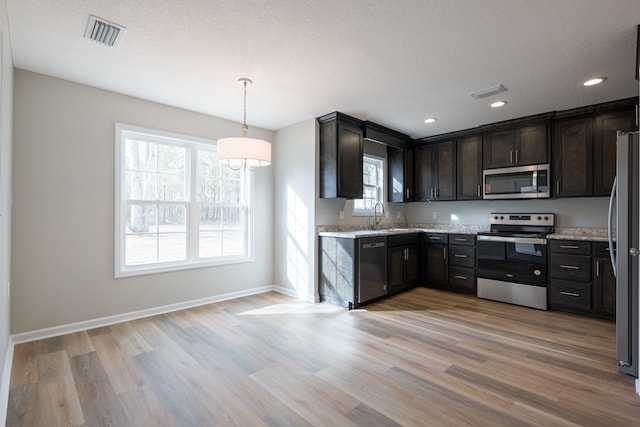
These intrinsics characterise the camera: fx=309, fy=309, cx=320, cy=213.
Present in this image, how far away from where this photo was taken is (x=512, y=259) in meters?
4.09

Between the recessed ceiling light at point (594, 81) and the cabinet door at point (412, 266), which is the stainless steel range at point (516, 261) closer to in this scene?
the cabinet door at point (412, 266)

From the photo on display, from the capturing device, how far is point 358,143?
4.39 meters

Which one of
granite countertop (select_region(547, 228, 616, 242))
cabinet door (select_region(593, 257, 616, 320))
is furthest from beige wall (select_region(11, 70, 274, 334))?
cabinet door (select_region(593, 257, 616, 320))

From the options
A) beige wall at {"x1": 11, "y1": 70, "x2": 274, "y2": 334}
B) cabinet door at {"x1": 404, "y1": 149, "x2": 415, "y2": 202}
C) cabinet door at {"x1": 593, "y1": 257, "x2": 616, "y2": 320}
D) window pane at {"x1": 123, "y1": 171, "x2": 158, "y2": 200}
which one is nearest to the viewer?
beige wall at {"x1": 11, "y1": 70, "x2": 274, "y2": 334}

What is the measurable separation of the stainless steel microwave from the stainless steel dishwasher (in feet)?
5.90

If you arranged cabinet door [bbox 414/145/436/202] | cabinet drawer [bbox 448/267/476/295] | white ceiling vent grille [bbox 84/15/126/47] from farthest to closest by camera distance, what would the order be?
cabinet door [bbox 414/145/436/202] → cabinet drawer [bbox 448/267/476/295] → white ceiling vent grille [bbox 84/15/126/47]

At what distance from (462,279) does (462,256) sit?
1.11 ft

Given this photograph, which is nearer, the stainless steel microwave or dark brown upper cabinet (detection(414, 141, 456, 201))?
the stainless steel microwave

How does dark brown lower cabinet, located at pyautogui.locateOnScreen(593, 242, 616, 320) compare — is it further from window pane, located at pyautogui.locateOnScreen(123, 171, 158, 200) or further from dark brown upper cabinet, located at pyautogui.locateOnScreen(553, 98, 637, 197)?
window pane, located at pyautogui.locateOnScreen(123, 171, 158, 200)

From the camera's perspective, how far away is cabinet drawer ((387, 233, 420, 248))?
439 cm

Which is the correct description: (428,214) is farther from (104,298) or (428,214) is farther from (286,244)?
(104,298)

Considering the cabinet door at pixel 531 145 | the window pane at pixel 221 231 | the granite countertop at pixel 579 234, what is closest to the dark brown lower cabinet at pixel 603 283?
the granite countertop at pixel 579 234

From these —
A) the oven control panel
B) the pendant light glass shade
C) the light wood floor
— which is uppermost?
the pendant light glass shade

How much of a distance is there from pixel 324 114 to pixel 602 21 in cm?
271
